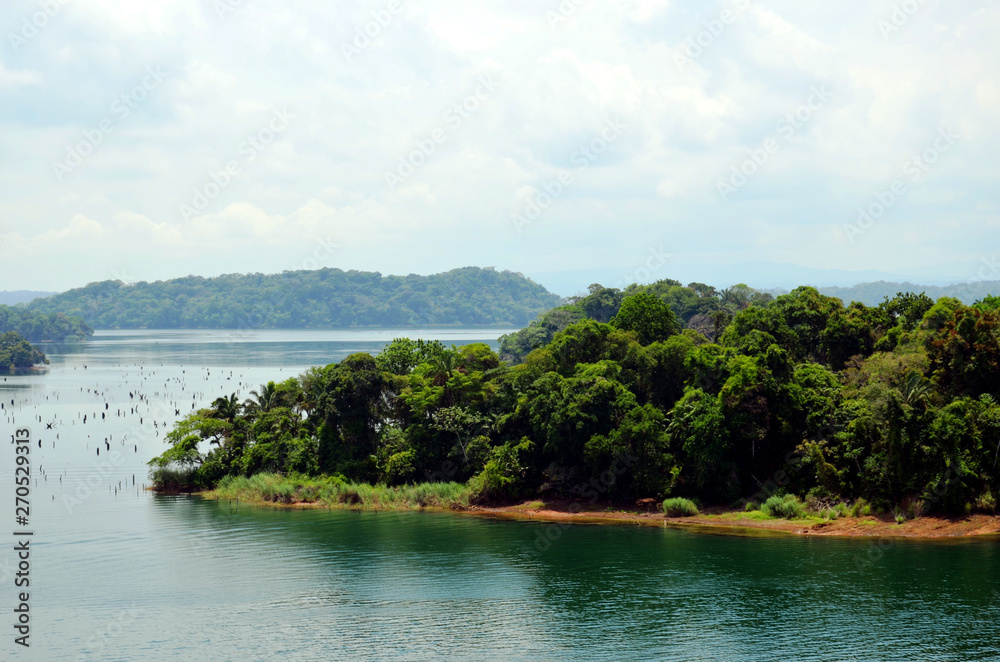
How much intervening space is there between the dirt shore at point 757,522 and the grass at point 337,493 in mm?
2652

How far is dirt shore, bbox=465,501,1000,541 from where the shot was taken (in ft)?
166

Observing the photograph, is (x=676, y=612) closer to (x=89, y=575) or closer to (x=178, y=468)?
(x=89, y=575)

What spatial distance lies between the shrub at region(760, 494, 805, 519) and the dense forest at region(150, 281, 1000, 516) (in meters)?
1.10

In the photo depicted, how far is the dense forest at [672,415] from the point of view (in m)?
53.5

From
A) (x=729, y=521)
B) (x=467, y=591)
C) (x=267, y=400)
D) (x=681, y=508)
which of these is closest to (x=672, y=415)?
(x=681, y=508)

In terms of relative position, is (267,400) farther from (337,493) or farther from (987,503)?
(987,503)

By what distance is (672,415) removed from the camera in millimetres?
62156

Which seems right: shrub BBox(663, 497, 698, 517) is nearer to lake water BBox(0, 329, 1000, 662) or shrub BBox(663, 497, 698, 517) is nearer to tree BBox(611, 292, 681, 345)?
lake water BBox(0, 329, 1000, 662)

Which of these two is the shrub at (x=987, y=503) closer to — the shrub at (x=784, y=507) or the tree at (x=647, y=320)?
the shrub at (x=784, y=507)

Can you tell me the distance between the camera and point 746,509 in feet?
188

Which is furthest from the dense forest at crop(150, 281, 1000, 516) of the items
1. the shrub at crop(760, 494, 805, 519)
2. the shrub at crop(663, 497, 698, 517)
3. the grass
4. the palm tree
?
the shrub at crop(663, 497, 698, 517)

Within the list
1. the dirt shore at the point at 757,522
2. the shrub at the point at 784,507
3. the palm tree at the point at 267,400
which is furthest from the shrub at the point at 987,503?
the palm tree at the point at 267,400

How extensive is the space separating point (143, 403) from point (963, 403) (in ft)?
399

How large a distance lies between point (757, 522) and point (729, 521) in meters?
1.76
